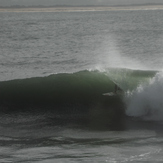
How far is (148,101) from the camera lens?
1611 cm

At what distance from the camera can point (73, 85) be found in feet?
62.4

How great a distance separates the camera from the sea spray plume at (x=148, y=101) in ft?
51.4

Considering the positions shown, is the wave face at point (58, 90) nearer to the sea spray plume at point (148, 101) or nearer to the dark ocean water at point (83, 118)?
the dark ocean water at point (83, 118)

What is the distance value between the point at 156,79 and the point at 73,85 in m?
3.30

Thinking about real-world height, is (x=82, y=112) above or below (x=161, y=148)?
above

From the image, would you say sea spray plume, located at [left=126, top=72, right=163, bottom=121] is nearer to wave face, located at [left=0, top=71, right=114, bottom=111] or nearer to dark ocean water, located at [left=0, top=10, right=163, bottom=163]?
dark ocean water, located at [left=0, top=10, right=163, bottom=163]

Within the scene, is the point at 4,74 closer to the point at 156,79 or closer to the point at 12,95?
the point at 12,95

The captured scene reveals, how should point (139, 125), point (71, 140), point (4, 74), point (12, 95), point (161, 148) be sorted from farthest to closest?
point (4, 74), point (12, 95), point (139, 125), point (71, 140), point (161, 148)

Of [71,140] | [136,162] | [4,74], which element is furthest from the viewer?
[4,74]

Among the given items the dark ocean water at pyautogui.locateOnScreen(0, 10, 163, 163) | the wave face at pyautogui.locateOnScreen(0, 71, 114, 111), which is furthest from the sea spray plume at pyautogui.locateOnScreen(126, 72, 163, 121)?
the wave face at pyautogui.locateOnScreen(0, 71, 114, 111)

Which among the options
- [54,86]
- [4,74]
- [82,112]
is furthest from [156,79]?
[4,74]

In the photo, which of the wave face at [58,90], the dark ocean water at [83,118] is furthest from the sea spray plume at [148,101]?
the wave face at [58,90]

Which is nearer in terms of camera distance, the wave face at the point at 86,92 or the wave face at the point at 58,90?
the wave face at the point at 86,92

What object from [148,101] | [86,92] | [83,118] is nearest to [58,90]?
[86,92]
